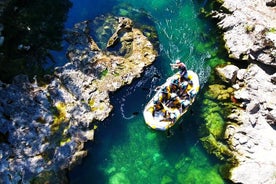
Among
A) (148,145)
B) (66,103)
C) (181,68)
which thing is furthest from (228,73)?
(66,103)

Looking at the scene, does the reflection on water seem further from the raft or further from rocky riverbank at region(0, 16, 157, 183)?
the raft

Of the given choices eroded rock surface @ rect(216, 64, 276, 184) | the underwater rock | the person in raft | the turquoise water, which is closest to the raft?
the person in raft

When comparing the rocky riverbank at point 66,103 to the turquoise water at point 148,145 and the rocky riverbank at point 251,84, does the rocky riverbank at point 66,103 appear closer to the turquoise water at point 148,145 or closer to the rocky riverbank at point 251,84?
the turquoise water at point 148,145

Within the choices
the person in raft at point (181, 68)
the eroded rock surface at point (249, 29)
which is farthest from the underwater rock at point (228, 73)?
the person in raft at point (181, 68)

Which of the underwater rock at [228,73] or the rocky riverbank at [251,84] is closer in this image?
the rocky riverbank at [251,84]

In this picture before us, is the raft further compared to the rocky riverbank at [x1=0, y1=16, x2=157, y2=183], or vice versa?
the raft

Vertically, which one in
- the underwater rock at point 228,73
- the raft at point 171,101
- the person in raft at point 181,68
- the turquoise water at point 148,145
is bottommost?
the turquoise water at point 148,145

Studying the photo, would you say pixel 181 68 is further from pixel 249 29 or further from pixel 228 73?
pixel 249 29
